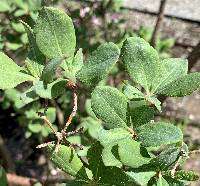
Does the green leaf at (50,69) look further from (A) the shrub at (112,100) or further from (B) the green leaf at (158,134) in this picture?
(B) the green leaf at (158,134)

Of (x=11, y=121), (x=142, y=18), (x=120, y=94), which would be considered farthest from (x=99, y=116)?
(x=142, y=18)

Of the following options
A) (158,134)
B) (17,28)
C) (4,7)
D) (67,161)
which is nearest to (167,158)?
(158,134)

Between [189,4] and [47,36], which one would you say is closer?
[47,36]

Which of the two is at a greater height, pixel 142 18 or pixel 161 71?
pixel 161 71

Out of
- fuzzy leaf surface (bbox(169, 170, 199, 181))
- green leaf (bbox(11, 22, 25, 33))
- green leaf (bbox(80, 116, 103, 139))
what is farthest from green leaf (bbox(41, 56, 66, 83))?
green leaf (bbox(11, 22, 25, 33))

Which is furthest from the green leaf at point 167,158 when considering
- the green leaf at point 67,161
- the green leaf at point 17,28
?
the green leaf at point 17,28

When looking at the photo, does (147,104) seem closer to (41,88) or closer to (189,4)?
(41,88)
